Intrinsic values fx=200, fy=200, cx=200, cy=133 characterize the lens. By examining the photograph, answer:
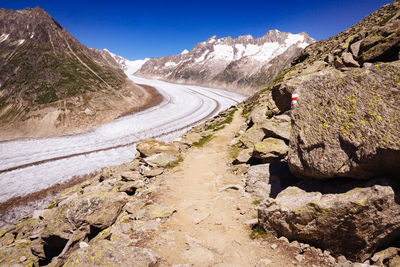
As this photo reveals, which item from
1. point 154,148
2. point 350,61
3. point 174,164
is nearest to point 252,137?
point 174,164

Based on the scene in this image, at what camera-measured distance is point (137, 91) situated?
62938 millimetres

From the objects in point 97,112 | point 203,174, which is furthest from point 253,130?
point 97,112

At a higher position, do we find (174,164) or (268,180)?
(268,180)

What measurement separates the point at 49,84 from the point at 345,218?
57.2 metres

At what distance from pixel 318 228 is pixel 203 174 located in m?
8.17

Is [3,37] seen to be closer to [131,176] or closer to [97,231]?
[131,176]

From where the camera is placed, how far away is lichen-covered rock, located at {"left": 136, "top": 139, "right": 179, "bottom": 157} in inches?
664

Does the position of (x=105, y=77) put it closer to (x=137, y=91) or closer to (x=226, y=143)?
(x=137, y=91)

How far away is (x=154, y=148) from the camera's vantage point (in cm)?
1717

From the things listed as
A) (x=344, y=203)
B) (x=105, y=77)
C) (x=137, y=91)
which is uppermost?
(x=105, y=77)

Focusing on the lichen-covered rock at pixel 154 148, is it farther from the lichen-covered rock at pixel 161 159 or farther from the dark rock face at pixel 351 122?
the dark rock face at pixel 351 122

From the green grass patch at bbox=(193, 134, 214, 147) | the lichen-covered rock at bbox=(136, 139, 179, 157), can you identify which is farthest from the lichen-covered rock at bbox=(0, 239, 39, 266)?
the green grass patch at bbox=(193, 134, 214, 147)

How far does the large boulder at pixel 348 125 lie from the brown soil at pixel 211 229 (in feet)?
9.21

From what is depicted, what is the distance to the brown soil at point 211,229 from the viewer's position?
6348 mm
